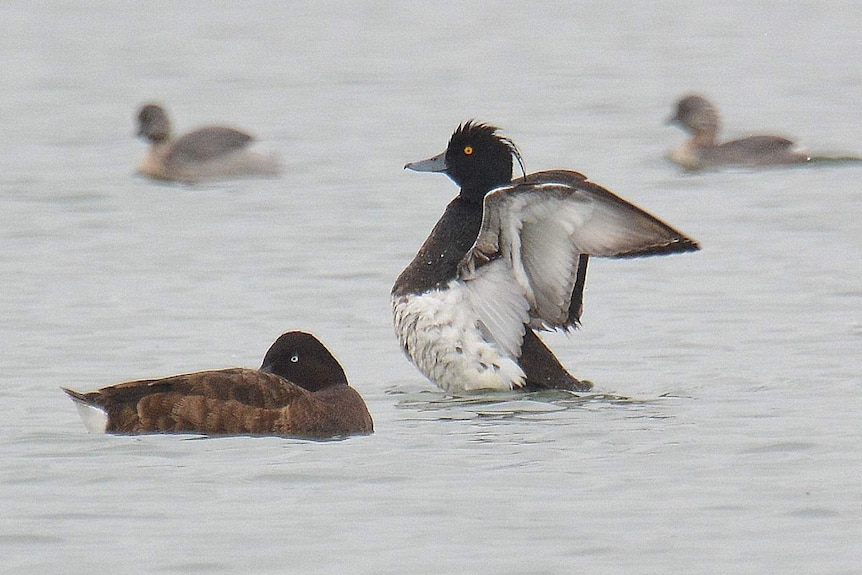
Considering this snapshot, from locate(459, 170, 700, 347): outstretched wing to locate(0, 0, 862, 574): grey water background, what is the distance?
19.8 inches

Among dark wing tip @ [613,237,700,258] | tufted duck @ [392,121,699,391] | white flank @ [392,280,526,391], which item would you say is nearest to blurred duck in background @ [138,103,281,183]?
tufted duck @ [392,121,699,391]

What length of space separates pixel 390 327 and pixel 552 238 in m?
2.25

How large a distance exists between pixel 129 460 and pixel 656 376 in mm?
3019

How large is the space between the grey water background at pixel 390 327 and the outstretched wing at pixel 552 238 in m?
0.50

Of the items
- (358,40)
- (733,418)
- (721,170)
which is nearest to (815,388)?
(733,418)

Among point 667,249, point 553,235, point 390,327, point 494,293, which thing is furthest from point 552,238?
point 390,327

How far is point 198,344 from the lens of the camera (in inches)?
403

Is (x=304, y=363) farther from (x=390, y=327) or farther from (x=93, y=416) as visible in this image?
(x=390, y=327)

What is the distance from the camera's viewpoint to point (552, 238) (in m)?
8.82

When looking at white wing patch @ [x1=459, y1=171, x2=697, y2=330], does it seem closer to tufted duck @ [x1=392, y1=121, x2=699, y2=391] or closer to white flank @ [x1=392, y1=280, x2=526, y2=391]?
tufted duck @ [x1=392, y1=121, x2=699, y2=391]

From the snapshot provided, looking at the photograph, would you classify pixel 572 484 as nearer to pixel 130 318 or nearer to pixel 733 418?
pixel 733 418

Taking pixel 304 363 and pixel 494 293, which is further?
pixel 494 293

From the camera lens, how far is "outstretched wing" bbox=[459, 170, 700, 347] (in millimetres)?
8547

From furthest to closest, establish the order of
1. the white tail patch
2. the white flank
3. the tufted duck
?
the white flank → the tufted duck → the white tail patch
